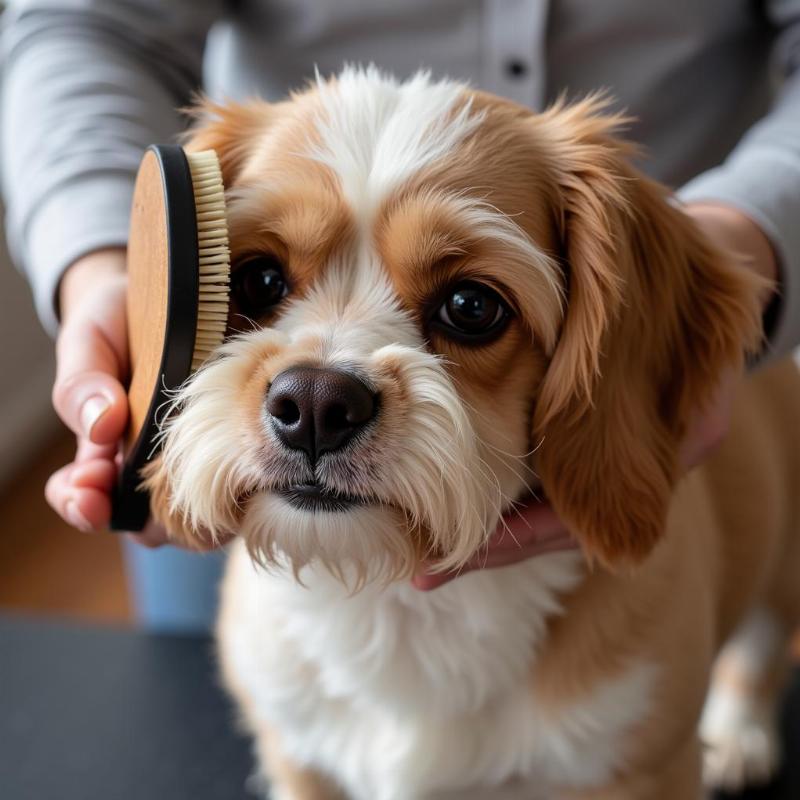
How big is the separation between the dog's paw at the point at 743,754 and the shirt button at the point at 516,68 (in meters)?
0.82

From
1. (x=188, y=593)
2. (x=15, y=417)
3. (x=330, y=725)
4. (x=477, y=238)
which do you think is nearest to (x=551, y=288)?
(x=477, y=238)

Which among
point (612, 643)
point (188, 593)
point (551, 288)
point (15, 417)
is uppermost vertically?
point (551, 288)

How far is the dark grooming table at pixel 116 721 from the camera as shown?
1.10 m

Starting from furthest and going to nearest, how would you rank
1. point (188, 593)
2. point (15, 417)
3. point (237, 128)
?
point (15, 417)
point (188, 593)
point (237, 128)

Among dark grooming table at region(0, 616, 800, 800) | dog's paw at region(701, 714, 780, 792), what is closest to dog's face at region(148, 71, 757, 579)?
dark grooming table at region(0, 616, 800, 800)

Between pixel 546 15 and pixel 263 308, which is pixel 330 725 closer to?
pixel 263 308

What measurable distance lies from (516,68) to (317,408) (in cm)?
63

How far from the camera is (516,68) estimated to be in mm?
1133

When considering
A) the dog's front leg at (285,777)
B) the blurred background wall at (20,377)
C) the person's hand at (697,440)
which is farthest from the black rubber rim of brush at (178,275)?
the blurred background wall at (20,377)

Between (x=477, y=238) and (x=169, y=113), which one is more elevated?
(x=477, y=238)

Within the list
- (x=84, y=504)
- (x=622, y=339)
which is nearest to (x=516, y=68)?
(x=622, y=339)

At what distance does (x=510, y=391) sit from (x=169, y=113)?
0.62 metres

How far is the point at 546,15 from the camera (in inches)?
43.9

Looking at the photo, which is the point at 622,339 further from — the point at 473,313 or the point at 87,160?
the point at 87,160
